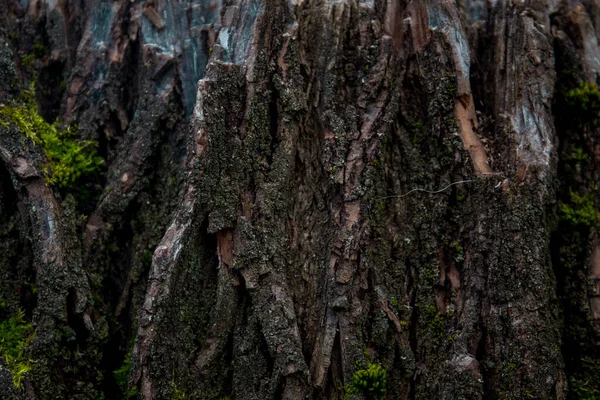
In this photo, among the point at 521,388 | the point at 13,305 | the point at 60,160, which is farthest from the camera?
the point at 60,160

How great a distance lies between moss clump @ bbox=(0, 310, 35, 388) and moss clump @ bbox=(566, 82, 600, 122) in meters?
5.84

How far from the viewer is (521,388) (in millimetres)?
5094

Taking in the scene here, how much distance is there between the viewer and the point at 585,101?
6.07m

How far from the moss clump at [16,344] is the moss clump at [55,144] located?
4.54 ft

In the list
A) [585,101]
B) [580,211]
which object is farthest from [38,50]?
[580,211]

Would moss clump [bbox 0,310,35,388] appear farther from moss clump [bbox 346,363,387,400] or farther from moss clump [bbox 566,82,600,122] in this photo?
moss clump [bbox 566,82,600,122]

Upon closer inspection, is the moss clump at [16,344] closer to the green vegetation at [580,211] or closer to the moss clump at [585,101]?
the green vegetation at [580,211]

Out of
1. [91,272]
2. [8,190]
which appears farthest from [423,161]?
[8,190]

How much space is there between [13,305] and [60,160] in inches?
59.9

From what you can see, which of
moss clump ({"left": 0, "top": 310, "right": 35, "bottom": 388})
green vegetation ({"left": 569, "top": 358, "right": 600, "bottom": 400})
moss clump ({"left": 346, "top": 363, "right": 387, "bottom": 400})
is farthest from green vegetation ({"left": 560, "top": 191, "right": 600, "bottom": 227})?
moss clump ({"left": 0, "top": 310, "right": 35, "bottom": 388})

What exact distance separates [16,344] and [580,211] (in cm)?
556

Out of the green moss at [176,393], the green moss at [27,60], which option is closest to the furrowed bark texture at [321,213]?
the green moss at [176,393]

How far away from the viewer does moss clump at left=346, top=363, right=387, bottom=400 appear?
5.14 metres

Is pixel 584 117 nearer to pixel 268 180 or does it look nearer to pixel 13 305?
pixel 268 180
